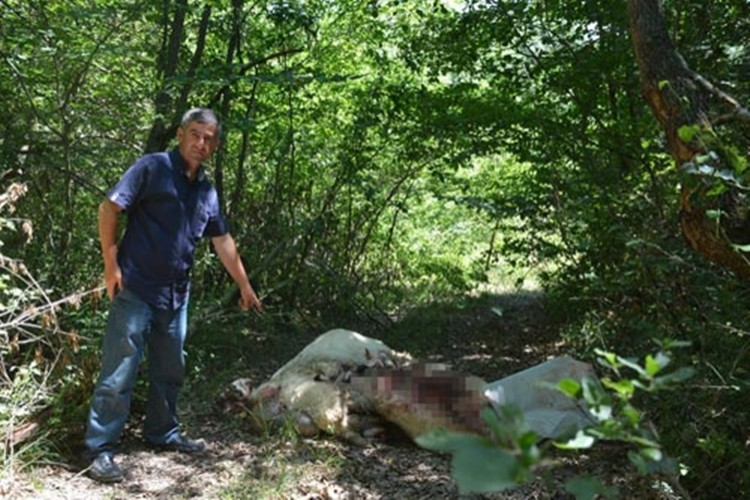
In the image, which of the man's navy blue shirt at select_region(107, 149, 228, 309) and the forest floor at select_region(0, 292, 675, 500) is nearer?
the forest floor at select_region(0, 292, 675, 500)

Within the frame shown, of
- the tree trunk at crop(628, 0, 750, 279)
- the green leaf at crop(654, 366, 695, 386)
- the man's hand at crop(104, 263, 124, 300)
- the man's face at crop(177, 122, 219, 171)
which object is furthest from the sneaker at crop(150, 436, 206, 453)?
the green leaf at crop(654, 366, 695, 386)

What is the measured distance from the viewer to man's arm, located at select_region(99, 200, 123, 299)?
390cm

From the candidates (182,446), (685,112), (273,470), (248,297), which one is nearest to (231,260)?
(248,297)

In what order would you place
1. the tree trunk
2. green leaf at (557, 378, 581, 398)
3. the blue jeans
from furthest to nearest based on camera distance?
1. the blue jeans
2. the tree trunk
3. green leaf at (557, 378, 581, 398)

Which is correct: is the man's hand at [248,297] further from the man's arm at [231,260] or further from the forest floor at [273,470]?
the forest floor at [273,470]

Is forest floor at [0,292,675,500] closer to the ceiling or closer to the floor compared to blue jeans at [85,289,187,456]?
closer to the floor

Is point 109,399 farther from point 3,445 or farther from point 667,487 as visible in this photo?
point 667,487

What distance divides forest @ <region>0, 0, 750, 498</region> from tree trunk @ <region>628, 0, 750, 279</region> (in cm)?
1

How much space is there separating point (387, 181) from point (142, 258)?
164 inches

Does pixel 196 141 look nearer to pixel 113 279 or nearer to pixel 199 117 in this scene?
pixel 199 117

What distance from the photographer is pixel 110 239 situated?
155 inches

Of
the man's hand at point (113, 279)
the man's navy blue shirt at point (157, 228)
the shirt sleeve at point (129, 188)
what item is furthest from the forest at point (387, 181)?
the shirt sleeve at point (129, 188)

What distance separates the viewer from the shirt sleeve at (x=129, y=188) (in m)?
3.91

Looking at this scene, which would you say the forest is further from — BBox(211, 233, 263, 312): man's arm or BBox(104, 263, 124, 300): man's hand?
BBox(211, 233, 263, 312): man's arm
